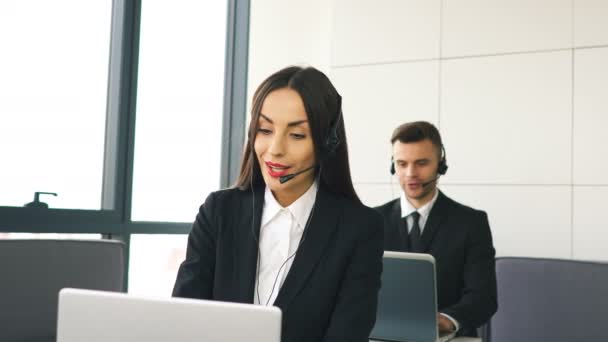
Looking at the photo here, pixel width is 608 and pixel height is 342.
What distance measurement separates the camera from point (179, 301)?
0.97 m

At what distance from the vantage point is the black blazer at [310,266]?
4.54ft

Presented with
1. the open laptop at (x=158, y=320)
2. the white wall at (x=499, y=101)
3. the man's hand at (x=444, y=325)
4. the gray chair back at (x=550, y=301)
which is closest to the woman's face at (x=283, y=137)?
the open laptop at (x=158, y=320)

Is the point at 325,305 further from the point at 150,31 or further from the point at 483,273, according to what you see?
the point at 150,31

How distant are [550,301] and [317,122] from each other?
1442 mm

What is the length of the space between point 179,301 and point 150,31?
9.26 ft

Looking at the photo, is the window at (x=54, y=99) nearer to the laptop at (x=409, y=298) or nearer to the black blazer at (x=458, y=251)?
the black blazer at (x=458, y=251)

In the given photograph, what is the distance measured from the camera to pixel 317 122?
4.62ft

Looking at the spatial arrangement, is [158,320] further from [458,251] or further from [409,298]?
[458,251]

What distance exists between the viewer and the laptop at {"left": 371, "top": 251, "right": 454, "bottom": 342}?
193 cm

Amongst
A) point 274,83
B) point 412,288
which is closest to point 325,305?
point 274,83

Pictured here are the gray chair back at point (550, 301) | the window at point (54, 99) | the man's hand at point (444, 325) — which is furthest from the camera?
the window at point (54, 99)

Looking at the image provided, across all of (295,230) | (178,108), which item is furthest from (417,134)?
(178,108)

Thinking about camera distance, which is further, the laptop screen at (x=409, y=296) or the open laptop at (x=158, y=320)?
the laptop screen at (x=409, y=296)

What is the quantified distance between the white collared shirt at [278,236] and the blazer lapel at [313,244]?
29 millimetres
